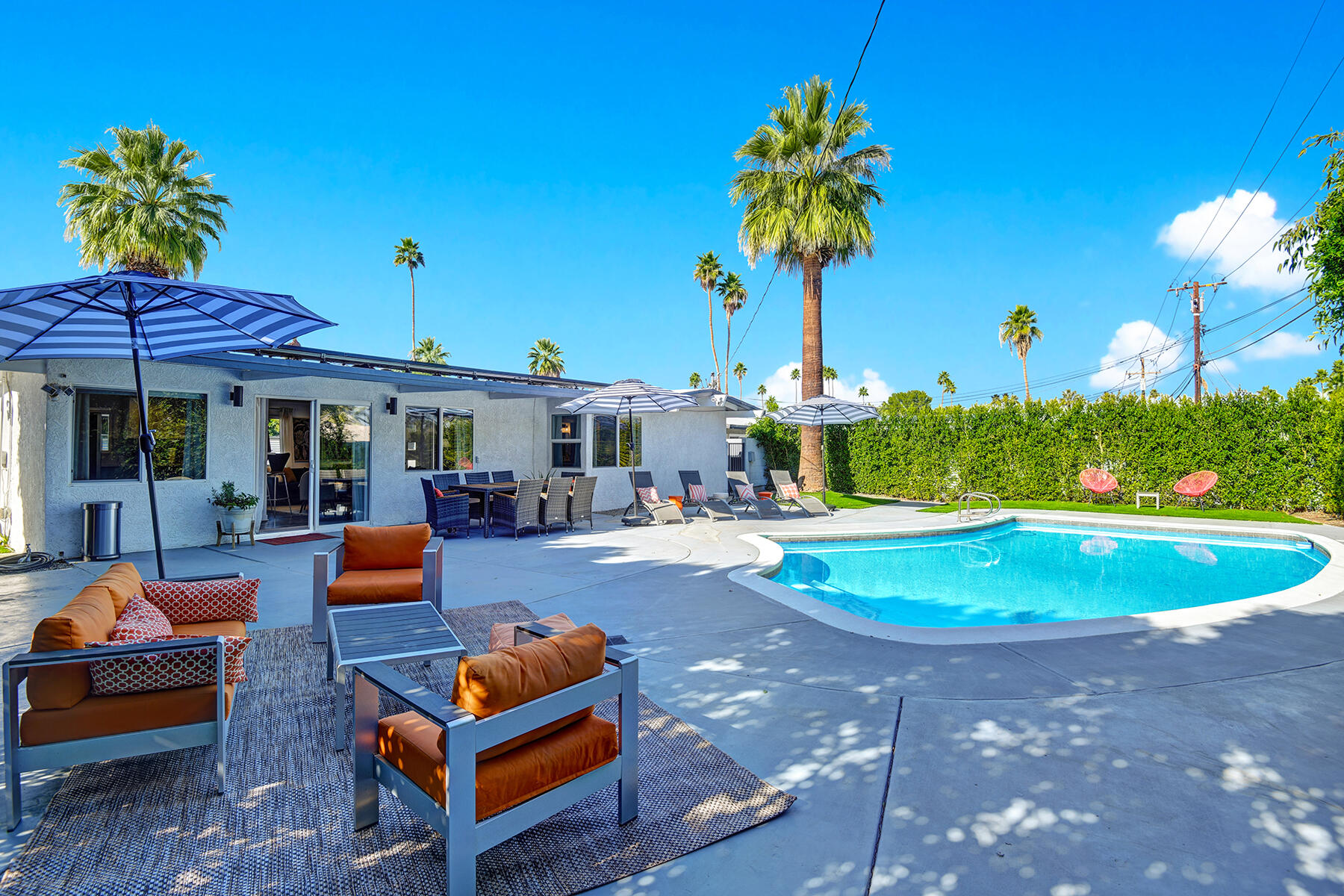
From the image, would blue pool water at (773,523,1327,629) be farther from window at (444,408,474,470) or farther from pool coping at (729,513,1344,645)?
window at (444,408,474,470)

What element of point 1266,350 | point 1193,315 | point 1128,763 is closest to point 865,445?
point 1193,315

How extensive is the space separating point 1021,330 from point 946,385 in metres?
16.9

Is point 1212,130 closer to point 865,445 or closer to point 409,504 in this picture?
point 865,445

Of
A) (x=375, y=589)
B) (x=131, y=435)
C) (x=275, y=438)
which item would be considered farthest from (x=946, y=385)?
(x=375, y=589)

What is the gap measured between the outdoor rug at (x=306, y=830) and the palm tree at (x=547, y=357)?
125 feet

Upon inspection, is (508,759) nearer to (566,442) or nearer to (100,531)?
(100,531)

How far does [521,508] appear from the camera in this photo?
991 centimetres

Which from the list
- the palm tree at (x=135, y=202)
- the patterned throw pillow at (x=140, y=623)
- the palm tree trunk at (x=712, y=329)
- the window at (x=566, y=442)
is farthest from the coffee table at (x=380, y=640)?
the palm tree trunk at (x=712, y=329)

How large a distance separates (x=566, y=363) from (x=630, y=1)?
2942 centimetres

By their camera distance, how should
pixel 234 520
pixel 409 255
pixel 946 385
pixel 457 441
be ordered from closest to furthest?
pixel 234 520
pixel 457 441
pixel 409 255
pixel 946 385

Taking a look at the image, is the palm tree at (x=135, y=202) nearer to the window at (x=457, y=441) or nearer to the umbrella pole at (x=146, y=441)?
the window at (x=457, y=441)

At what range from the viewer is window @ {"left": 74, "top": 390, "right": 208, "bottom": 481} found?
26.1ft

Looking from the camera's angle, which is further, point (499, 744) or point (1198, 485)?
point (1198, 485)

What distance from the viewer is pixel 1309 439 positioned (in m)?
11.9
